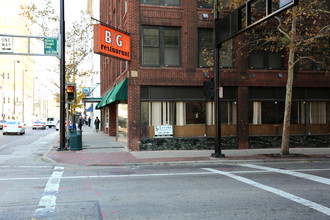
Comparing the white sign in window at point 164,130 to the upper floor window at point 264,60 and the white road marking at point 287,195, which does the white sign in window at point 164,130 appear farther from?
the white road marking at point 287,195

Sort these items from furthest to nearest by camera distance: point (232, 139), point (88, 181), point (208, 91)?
point (232, 139), point (208, 91), point (88, 181)

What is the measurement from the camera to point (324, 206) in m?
6.00

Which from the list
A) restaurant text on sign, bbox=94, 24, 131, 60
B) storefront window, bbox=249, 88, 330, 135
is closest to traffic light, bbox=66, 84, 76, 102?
restaurant text on sign, bbox=94, 24, 131, 60

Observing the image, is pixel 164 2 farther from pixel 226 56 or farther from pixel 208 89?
pixel 208 89

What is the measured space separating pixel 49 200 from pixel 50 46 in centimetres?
1127

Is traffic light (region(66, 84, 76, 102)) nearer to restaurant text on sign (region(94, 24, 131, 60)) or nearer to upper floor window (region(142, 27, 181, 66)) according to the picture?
restaurant text on sign (region(94, 24, 131, 60))

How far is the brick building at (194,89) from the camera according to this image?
16.1m

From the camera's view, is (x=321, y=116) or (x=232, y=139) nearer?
(x=232, y=139)

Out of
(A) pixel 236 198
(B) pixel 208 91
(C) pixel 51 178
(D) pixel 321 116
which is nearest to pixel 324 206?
(A) pixel 236 198

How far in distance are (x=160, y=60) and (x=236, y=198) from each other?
429 inches

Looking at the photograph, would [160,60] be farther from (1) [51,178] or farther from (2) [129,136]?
(1) [51,178]

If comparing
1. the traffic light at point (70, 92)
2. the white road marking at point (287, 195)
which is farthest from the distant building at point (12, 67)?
the white road marking at point (287, 195)

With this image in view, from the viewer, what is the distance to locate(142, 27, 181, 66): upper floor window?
1631cm

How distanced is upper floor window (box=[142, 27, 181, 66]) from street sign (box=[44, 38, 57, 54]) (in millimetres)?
4520
